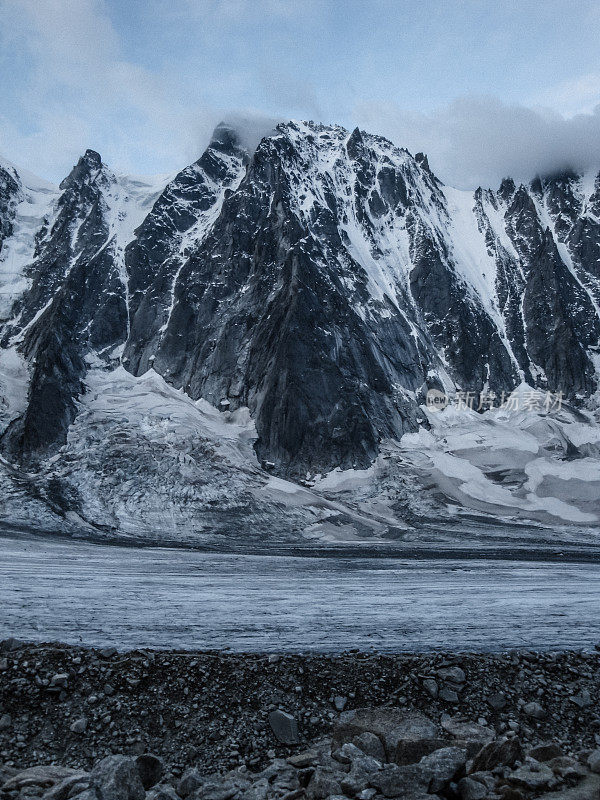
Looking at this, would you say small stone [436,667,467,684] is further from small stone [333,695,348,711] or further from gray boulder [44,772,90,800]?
gray boulder [44,772,90,800]

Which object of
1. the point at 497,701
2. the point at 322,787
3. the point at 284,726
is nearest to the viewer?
the point at 322,787

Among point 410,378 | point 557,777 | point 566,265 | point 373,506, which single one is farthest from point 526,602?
point 566,265

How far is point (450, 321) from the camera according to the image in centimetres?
8338

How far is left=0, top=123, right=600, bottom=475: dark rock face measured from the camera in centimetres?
6234

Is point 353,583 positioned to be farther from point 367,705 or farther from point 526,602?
point 367,705

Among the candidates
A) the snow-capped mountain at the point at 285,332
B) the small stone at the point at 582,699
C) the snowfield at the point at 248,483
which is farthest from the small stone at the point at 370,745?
the snow-capped mountain at the point at 285,332

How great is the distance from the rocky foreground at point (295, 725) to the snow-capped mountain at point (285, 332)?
2938cm

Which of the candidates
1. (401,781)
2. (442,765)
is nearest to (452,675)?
(442,765)

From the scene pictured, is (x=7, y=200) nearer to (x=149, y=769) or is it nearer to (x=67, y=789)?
(x=149, y=769)

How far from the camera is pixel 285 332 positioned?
64.9 metres

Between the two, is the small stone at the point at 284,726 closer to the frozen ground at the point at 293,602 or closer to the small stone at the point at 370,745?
the small stone at the point at 370,745

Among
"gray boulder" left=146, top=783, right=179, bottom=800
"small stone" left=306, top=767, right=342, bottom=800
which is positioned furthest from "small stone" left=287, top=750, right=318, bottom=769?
"gray boulder" left=146, top=783, right=179, bottom=800

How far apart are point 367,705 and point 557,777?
4.53 metres

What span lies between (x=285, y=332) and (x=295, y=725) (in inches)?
2201
